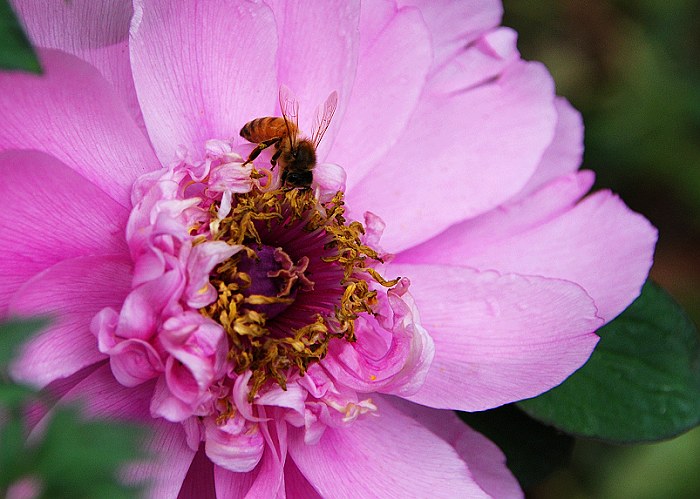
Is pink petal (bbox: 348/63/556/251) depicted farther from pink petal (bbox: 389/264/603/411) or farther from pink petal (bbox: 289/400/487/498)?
pink petal (bbox: 289/400/487/498)

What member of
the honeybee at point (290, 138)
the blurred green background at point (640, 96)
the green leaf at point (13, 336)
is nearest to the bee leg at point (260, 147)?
the honeybee at point (290, 138)

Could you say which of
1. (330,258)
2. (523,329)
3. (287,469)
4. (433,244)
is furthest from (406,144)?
(287,469)

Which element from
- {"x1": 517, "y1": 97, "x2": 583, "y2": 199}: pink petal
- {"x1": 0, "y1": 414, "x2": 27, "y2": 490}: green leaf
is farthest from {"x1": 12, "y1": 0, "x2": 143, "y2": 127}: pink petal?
{"x1": 517, "y1": 97, "x2": 583, "y2": 199}: pink petal

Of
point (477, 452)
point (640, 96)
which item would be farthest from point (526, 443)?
point (640, 96)

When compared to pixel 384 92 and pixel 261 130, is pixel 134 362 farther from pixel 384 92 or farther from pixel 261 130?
pixel 384 92

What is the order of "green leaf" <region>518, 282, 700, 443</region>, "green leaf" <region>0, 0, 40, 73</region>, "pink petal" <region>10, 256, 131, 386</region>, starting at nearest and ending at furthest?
"green leaf" <region>0, 0, 40, 73</region>, "pink petal" <region>10, 256, 131, 386</region>, "green leaf" <region>518, 282, 700, 443</region>

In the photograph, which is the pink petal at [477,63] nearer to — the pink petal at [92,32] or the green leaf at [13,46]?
the pink petal at [92,32]
